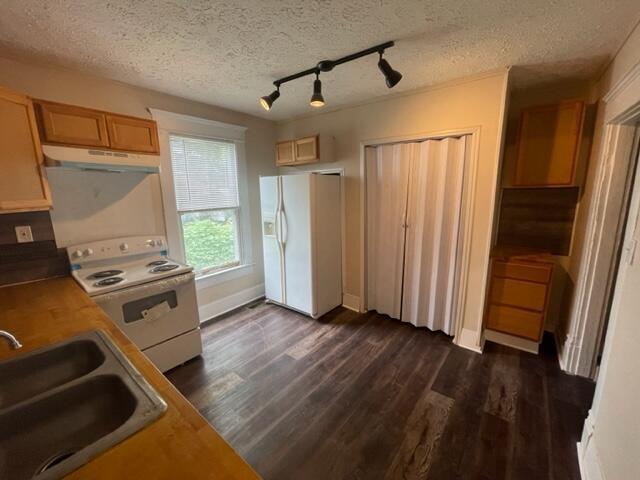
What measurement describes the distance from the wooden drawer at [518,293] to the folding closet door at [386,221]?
885 mm

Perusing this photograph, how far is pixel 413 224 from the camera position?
2777mm

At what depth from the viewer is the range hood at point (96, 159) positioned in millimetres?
1744

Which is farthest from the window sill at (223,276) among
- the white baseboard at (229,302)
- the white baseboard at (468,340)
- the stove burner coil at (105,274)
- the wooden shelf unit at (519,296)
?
the wooden shelf unit at (519,296)

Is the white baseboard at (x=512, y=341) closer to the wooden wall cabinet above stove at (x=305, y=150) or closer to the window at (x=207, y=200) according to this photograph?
the wooden wall cabinet above stove at (x=305, y=150)

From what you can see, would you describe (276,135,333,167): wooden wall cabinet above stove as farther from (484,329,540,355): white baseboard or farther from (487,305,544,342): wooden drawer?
(484,329,540,355): white baseboard

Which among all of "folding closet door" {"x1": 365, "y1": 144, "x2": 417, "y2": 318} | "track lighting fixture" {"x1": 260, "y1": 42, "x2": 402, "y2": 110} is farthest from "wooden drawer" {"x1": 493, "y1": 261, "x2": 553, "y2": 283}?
"track lighting fixture" {"x1": 260, "y1": 42, "x2": 402, "y2": 110}

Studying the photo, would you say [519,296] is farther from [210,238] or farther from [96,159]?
[96,159]

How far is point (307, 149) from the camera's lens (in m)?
3.09

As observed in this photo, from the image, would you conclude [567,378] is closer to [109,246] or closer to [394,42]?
[394,42]

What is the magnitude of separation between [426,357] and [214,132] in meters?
3.11

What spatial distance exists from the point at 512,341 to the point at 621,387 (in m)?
1.48

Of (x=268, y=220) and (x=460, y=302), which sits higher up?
(x=268, y=220)

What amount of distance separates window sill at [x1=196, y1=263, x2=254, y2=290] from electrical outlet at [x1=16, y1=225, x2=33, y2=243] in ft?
4.44

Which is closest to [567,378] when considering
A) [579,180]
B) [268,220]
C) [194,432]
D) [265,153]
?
[579,180]
